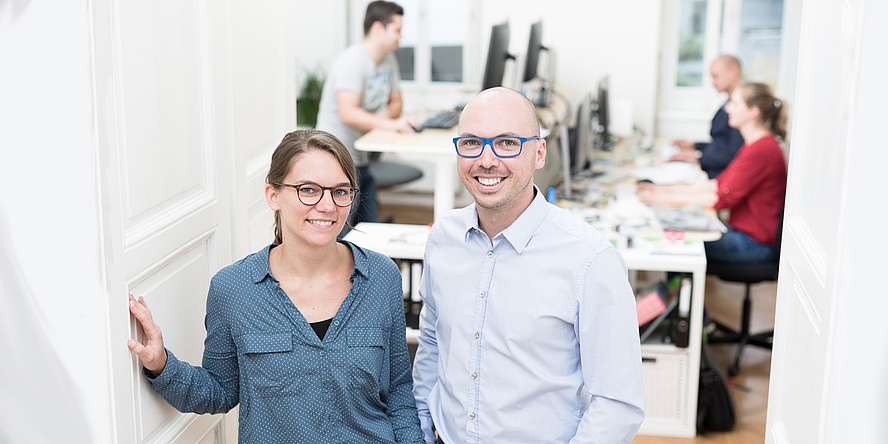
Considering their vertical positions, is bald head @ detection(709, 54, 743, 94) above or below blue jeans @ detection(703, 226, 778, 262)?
above

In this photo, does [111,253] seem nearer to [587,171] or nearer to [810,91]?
[810,91]

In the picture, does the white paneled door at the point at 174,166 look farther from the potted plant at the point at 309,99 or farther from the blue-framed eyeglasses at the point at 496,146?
the potted plant at the point at 309,99

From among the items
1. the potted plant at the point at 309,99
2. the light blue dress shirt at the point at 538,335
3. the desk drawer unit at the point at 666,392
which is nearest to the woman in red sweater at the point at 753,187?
the desk drawer unit at the point at 666,392

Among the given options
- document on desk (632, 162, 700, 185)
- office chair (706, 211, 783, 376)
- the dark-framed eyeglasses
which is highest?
the dark-framed eyeglasses

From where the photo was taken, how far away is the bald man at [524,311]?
167 cm

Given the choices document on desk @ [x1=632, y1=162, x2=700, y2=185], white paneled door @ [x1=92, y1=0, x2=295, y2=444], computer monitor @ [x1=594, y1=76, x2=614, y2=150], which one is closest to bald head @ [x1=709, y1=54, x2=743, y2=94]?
document on desk @ [x1=632, y1=162, x2=700, y2=185]

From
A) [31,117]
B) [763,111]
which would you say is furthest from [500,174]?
[763,111]

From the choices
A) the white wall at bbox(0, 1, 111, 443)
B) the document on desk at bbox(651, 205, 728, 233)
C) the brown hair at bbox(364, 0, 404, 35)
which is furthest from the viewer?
the brown hair at bbox(364, 0, 404, 35)

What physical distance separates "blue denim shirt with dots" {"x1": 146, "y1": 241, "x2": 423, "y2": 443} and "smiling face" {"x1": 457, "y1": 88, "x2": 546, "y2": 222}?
29 cm

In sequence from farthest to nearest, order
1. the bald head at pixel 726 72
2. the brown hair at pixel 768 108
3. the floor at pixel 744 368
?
the bald head at pixel 726 72 → the brown hair at pixel 768 108 → the floor at pixel 744 368

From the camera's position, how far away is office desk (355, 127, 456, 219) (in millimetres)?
3883

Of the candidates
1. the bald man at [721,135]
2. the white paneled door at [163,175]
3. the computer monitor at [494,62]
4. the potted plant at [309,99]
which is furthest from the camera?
the potted plant at [309,99]

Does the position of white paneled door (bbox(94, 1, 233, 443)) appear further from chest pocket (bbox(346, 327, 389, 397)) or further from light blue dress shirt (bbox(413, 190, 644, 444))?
light blue dress shirt (bbox(413, 190, 644, 444))

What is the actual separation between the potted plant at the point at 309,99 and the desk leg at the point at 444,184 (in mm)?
2902
